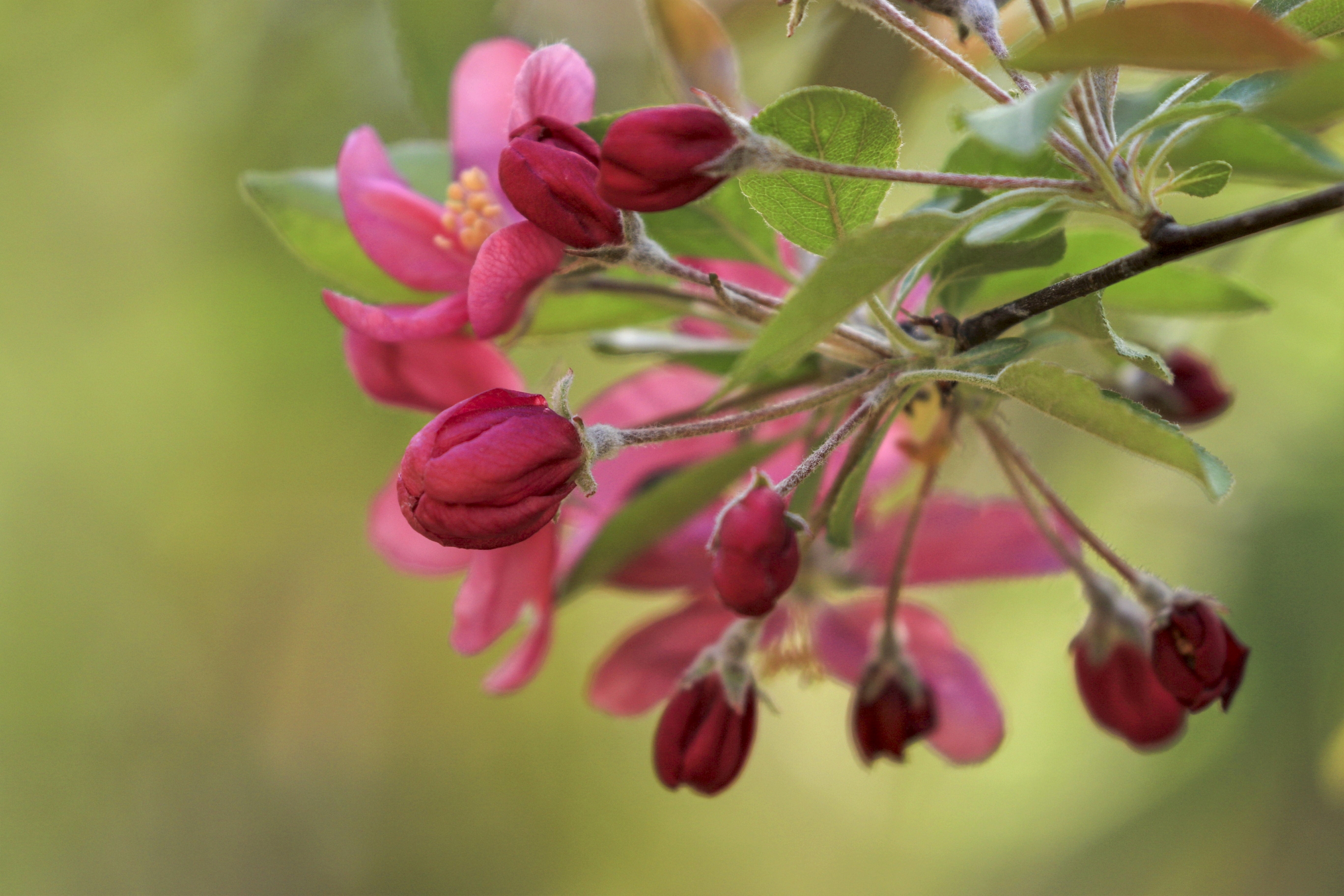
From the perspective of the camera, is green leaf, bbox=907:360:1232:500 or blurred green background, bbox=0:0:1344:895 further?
A: blurred green background, bbox=0:0:1344:895

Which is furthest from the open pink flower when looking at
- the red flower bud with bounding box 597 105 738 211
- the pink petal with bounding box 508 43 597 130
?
the red flower bud with bounding box 597 105 738 211

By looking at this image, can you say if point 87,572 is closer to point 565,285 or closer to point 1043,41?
point 565,285

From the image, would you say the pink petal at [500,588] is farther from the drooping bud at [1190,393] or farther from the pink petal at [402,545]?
the drooping bud at [1190,393]

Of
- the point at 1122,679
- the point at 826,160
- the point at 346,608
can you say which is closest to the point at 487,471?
the point at 826,160

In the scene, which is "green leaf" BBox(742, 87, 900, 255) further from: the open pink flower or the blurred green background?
the blurred green background

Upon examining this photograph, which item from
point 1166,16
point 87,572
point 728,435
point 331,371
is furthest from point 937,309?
point 87,572

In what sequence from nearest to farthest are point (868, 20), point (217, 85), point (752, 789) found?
point (868, 20) → point (217, 85) → point (752, 789)
